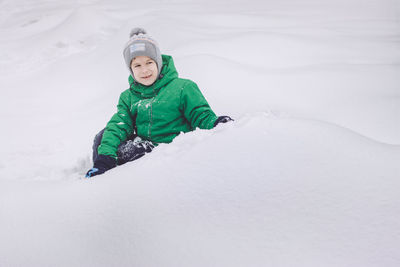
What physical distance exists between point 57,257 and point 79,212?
0.13 meters

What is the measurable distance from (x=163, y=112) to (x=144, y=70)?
0.29 meters

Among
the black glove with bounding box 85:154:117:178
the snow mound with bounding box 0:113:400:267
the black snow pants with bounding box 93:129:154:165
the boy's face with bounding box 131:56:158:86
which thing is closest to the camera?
the snow mound with bounding box 0:113:400:267

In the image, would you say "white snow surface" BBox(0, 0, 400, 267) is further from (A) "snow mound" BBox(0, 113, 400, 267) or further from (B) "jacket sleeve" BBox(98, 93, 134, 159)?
(B) "jacket sleeve" BBox(98, 93, 134, 159)

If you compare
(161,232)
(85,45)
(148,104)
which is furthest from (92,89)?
(161,232)

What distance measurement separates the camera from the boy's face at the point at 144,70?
1.67 metres

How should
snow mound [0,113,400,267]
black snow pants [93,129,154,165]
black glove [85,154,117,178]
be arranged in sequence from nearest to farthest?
snow mound [0,113,400,267] → black glove [85,154,117,178] → black snow pants [93,129,154,165]

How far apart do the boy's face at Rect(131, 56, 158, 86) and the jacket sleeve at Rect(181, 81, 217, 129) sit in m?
0.22

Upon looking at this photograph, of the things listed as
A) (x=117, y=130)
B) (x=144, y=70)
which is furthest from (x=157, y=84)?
(x=117, y=130)

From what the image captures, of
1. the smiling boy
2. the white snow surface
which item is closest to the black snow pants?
the smiling boy

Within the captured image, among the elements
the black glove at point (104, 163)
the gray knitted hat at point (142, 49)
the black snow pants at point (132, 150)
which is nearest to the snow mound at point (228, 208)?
the black glove at point (104, 163)

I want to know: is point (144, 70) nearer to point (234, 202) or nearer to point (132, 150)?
point (132, 150)

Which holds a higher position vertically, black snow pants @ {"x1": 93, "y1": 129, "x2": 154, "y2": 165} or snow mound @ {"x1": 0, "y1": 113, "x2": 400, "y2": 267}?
black snow pants @ {"x1": 93, "y1": 129, "x2": 154, "y2": 165}

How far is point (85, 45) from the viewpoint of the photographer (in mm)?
4918

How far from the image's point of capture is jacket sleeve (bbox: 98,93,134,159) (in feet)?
5.07
